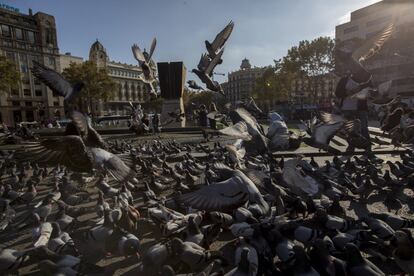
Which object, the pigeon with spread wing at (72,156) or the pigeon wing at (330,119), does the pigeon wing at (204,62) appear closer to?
the pigeon wing at (330,119)

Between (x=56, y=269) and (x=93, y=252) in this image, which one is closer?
(x=56, y=269)

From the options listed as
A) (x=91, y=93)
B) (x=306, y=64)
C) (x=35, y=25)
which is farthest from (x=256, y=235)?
(x=35, y=25)

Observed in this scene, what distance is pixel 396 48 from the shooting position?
4756 cm

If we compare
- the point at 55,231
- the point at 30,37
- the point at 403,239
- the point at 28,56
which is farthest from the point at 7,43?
the point at 403,239

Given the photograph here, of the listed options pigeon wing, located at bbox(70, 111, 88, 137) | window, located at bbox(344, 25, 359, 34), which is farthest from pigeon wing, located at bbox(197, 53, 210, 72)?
window, located at bbox(344, 25, 359, 34)

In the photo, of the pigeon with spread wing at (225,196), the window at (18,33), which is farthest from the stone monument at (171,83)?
the window at (18,33)

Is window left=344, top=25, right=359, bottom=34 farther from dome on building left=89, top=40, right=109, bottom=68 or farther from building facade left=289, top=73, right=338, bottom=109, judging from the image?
dome on building left=89, top=40, right=109, bottom=68

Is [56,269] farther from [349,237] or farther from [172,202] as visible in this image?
[349,237]

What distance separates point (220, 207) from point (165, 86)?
92.2 ft

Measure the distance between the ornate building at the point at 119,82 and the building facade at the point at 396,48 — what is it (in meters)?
61.2

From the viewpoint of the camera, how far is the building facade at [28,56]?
58531 millimetres

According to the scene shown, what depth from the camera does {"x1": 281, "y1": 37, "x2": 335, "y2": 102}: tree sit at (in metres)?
44.6

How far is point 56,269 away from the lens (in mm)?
3352

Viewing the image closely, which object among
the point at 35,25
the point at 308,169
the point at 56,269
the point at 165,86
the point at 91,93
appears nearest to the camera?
the point at 56,269
